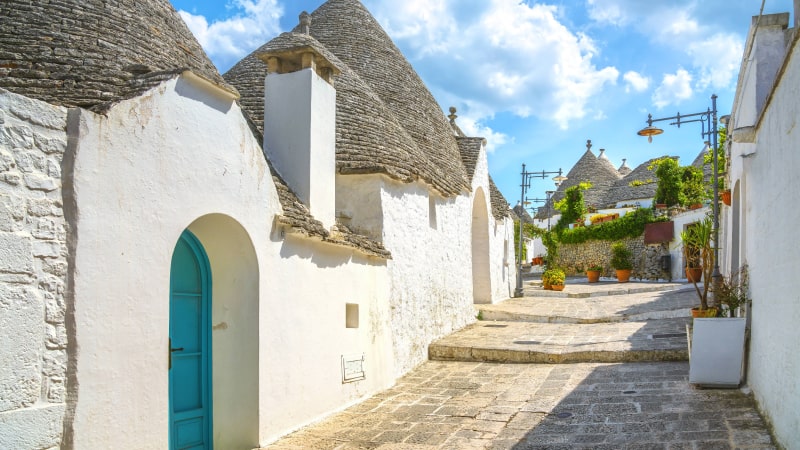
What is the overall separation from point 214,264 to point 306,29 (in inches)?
192

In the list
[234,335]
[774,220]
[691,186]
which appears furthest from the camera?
[691,186]

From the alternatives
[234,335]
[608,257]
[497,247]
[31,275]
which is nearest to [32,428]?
[31,275]

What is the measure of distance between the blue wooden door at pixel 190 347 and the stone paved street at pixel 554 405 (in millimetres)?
712

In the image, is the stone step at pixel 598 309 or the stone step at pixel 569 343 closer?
the stone step at pixel 569 343

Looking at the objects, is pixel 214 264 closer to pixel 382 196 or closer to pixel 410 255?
pixel 382 196

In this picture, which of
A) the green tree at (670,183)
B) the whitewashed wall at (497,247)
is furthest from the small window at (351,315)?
the green tree at (670,183)

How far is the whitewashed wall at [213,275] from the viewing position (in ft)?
13.3

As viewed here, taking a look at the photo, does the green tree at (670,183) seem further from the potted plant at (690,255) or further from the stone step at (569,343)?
the stone step at (569,343)

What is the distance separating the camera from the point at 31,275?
3.63m

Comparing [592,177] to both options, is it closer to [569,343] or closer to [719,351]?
[569,343]

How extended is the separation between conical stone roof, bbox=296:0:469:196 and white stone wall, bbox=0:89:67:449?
854cm

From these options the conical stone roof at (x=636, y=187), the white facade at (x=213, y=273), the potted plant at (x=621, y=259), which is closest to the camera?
the white facade at (x=213, y=273)

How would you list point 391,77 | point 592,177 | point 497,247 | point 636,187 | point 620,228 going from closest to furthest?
point 391,77 < point 497,247 < point 620,228 < point 636,187 < point 592,177

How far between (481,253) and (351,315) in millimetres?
9482
